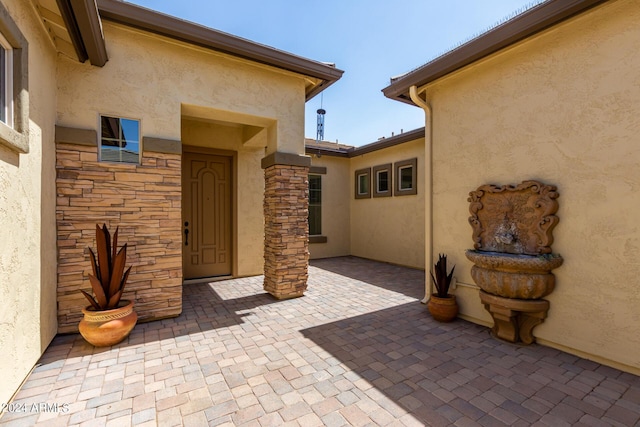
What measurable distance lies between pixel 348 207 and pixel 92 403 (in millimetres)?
8514

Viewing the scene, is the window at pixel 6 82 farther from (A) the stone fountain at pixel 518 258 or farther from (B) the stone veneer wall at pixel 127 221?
(A) the stone fountain at pixel 518 258

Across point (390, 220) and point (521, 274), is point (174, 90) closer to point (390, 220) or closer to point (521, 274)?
point (521, 274)

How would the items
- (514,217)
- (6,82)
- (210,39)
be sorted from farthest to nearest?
(210,39) < (514,217) < (6,82)

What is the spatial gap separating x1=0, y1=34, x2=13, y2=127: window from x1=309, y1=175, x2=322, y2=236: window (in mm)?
7316

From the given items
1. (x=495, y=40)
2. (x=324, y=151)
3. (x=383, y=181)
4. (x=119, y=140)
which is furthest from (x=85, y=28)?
(x=383, y=181)

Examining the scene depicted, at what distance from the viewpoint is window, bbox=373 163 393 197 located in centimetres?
862

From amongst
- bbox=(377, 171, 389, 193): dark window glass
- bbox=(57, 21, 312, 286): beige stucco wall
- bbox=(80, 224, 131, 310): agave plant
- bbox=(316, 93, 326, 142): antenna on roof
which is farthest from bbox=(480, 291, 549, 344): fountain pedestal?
bbox=(316, 93, 326, 142): antenna on roof

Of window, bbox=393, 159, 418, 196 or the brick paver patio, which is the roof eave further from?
window, bbox=393, 159, 418, 196

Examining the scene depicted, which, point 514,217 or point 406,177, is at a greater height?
point 406,177

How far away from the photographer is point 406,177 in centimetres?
824

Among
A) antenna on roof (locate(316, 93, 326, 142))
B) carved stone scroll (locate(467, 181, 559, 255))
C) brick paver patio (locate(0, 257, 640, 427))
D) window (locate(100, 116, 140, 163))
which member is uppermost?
antenna on roof (locate(316, 93, 326, 142))

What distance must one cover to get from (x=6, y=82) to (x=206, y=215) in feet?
13.5

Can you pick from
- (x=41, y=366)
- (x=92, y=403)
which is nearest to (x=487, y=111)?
(x=92, y=403)

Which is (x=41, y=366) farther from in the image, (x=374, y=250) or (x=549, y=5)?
(x=374, y=250)
